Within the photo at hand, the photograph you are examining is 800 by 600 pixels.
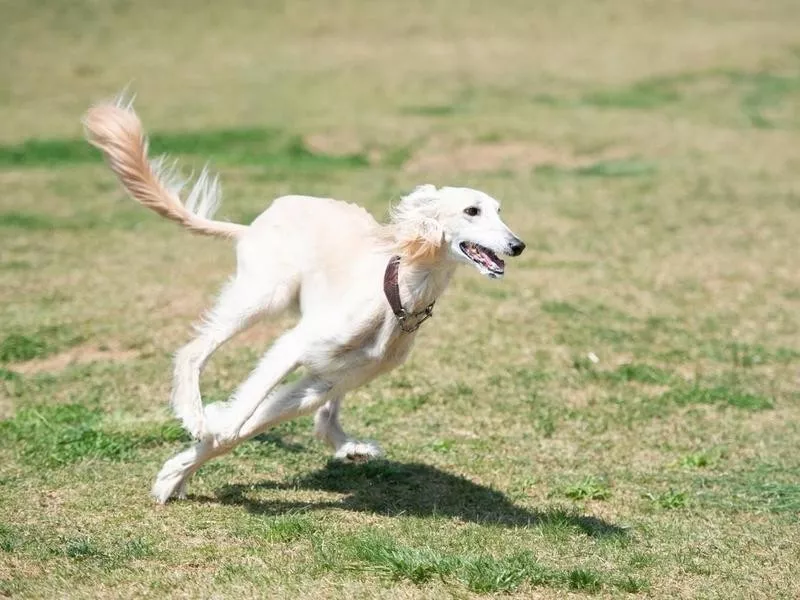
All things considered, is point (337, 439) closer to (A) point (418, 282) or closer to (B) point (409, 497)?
(B) point (409, 497)

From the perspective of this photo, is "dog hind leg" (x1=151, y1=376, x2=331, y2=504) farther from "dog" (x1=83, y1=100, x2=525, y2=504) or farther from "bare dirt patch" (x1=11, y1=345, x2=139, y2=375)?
"bare dirt patch" (x1=11, y1=345, x2=139, y2=375)

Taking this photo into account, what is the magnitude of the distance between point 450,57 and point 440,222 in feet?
71.3

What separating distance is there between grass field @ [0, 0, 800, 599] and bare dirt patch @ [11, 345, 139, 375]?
0.08 ft

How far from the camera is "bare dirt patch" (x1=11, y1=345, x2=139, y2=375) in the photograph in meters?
8.52

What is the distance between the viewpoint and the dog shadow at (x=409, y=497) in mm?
6051

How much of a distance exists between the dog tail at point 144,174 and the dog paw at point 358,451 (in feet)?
4.68

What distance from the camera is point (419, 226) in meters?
5.87

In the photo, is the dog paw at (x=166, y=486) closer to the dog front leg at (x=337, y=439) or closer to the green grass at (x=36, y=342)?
the dog front leg at (x=337, y=439)

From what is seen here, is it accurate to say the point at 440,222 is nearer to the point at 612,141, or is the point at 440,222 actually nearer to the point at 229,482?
the point at 229,482

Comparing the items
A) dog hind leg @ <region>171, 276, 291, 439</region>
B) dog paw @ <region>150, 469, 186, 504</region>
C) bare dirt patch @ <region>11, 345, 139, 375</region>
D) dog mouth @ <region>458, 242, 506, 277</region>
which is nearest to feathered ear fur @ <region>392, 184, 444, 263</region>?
dog mouth @ <region>458, 242, 506, 277</region>

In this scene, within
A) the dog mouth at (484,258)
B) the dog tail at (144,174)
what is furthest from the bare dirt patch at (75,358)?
the dog mouth at (484,258)

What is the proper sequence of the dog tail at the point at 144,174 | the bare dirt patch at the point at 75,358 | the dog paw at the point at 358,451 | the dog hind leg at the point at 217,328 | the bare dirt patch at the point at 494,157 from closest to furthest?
the dog hind leg at the point at 217,328
the dog paw at the point at 358,451
the dog tail at the point at 144,174
the bare dirt patch at the point at 75,358
the bare dirt patch at the point at 494,157

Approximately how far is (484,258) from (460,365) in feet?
10.2

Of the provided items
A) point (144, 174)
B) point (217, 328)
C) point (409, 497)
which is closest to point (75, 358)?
point (144, 174)
